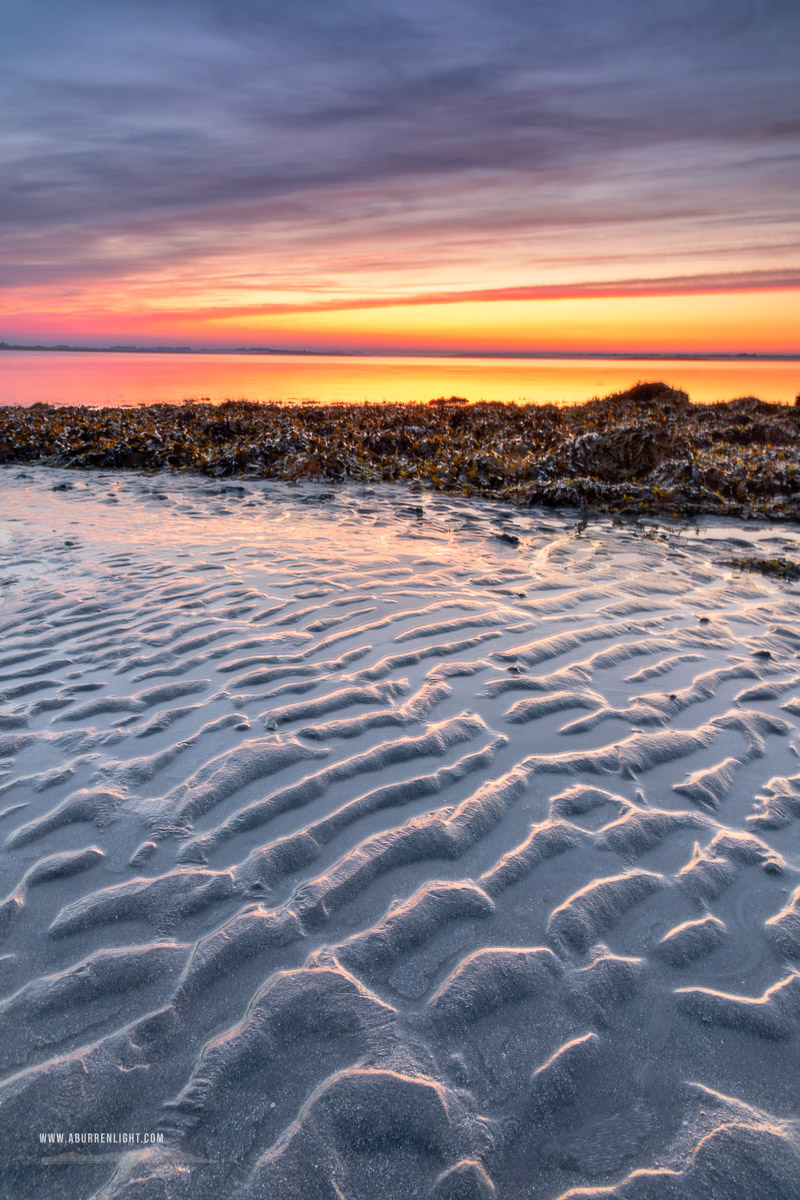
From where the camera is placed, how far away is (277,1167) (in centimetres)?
137

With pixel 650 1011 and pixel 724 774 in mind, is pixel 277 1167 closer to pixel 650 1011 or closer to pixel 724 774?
pixel 650 1011

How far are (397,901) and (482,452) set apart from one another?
320 inches

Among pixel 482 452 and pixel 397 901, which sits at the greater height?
pixel 482 452

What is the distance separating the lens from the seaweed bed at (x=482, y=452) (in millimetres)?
7902

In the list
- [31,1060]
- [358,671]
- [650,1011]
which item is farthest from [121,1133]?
[358,671]

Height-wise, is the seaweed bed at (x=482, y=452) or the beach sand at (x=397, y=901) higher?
the seaweed bed at (x=482, y=452)

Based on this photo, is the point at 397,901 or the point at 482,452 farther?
the point at 482,452

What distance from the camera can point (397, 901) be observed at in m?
2.04

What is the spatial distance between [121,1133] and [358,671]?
2.18 metres

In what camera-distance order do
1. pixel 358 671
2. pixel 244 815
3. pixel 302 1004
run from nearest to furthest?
pixel 302 1004, pixel 244 815, pixel 358 671

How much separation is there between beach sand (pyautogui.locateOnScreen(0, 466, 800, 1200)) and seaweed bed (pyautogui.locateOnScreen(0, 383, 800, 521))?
163 inches

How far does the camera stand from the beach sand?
144 cm

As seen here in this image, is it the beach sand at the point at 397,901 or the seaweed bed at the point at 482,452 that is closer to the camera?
the beach sand at the point at 397,901

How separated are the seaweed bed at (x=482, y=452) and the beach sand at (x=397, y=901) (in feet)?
13.6
